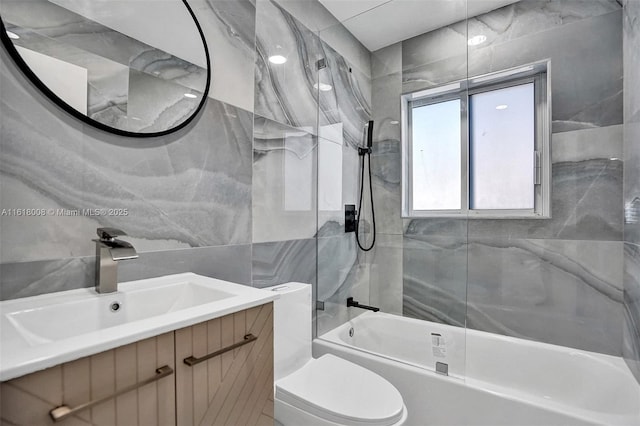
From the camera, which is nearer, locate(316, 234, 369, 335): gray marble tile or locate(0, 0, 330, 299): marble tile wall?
locate(0, 0, 330, 299): marble tile wall

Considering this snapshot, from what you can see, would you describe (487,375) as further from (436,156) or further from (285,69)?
(285,69)

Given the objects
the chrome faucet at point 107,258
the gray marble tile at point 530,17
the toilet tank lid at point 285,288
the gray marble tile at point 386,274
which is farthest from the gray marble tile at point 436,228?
the chrome faucet at point 107,258

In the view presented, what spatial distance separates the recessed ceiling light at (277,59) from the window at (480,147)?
972 mm

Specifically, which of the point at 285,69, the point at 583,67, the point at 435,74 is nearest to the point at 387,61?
the point at 435,74

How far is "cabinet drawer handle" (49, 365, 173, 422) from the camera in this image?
1.88 feet

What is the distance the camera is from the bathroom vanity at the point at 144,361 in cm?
57

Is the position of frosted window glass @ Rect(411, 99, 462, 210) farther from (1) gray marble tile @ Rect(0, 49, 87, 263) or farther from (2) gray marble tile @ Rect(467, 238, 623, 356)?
(1) gray marble tile @ Rect(0, 49, 87, 263)

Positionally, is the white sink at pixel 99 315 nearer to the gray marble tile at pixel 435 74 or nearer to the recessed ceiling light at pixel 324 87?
the recessed ceiling light at pixel 324 87

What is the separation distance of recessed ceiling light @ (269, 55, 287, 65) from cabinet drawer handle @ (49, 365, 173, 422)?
158 cm

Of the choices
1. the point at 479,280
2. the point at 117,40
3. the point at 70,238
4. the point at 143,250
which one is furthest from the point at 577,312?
the point at 117,40

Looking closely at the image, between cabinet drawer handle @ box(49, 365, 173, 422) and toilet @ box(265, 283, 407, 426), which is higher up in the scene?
cabinet drawer handle @ box(49, 365, 173, 422)

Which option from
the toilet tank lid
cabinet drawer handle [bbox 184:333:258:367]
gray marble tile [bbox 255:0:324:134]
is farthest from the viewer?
gray marble tile [bbox 255:0:324:134]

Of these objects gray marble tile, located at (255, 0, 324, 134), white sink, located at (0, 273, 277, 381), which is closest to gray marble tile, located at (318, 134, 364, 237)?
gray marble tile, located at (255, 0, 324, 134)

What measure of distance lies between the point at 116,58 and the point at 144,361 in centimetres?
101
